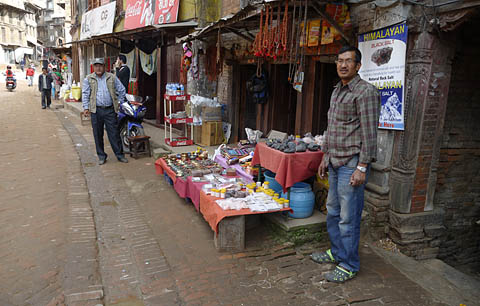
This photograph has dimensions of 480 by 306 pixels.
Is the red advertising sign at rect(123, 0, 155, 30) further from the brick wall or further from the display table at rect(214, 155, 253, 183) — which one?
the brick wall

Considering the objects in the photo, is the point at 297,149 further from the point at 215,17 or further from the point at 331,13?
the point at 215,17

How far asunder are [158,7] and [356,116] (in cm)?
911

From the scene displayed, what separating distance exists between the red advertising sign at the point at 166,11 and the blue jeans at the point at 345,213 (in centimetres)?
776

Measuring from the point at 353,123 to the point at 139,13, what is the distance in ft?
35.9

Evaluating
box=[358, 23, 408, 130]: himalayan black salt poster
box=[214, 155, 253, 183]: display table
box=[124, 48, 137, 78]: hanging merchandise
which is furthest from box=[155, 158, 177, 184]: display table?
box=[124, 48, 137, 78]: hanging merchandise

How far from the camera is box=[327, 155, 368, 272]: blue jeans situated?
334 cm

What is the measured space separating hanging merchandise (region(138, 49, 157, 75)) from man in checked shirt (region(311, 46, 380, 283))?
927 cm

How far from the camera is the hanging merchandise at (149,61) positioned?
1163 cm

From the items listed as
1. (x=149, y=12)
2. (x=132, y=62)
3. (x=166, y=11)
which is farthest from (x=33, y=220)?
(x=132, y=62)

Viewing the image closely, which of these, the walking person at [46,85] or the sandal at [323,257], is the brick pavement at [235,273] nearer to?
the sandal at [323,257]

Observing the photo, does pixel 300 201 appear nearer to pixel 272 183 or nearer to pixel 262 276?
pixel 272 183

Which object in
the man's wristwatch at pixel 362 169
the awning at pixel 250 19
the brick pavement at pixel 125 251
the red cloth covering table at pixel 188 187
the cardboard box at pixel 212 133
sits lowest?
the brick pavement at pixel 125 251

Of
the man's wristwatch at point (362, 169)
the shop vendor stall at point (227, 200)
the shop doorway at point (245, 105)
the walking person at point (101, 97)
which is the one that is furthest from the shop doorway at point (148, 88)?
the man's wristwatch at point (362, 169)

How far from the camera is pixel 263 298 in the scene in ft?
10.5
